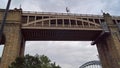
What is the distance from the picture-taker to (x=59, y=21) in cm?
3931

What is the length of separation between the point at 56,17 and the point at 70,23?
154 inches

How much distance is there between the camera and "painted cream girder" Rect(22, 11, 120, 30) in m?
35.5

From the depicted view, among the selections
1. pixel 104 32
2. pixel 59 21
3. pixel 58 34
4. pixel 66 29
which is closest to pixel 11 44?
pixel 58 34

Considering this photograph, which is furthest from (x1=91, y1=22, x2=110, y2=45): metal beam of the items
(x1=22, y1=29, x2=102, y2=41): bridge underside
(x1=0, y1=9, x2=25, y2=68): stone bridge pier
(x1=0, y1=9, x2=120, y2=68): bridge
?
(x1=0, y1=9, x2=25, y2=68): stone bridge pier

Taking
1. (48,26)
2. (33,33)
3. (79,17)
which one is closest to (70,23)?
(79,17)

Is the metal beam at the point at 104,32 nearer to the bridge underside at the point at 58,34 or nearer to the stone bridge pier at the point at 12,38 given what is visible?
the bridge underside at the point at 58,34

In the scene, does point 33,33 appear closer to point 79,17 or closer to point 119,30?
point 79,17

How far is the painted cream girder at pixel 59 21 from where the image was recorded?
35.5m

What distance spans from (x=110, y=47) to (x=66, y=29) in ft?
39.0

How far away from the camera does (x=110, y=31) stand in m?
37.5

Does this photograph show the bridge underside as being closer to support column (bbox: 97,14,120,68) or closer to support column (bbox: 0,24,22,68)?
support column (bbox: 97,14,120,68)

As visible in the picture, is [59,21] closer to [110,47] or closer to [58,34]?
[58,34]

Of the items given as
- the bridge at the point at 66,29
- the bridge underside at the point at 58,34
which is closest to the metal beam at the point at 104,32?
the bridge at the point at 66,29

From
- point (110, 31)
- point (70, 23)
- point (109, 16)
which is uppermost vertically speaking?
point (109, 16)
